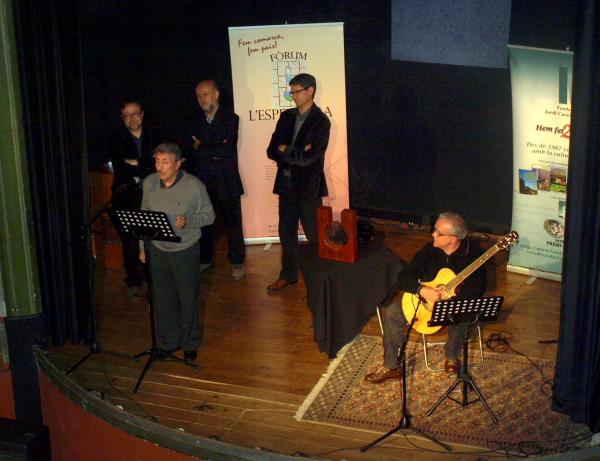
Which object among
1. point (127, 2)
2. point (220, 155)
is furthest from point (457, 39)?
point (127, 2)

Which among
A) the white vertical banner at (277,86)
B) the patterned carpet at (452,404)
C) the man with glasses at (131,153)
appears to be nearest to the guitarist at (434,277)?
the patterned carpet at (452,404)

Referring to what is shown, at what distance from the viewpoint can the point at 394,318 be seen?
20.0 feet

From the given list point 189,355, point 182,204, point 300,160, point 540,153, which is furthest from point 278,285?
point 540,153

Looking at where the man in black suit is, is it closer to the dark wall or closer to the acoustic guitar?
the acoustic guitar

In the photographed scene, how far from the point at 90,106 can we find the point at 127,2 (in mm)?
1137

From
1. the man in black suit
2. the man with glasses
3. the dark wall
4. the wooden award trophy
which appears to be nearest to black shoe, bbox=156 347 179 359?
the man with glasses

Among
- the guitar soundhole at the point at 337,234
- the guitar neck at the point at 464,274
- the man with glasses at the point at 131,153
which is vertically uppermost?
the man with glasses at the point at 131,153

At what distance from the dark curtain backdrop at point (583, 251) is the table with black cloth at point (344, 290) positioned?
5.22 feet

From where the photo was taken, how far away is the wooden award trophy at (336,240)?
21.4ft

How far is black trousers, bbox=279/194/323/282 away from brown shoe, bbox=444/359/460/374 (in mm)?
1490

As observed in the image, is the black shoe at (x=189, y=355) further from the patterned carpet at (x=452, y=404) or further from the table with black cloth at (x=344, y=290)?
the patterned carpet at (x=452, y=404)

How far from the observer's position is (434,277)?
6.01 m

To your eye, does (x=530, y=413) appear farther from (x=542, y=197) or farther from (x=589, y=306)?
(x=542, y=197)

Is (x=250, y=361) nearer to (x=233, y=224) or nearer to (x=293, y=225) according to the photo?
(x=293, y=225)
